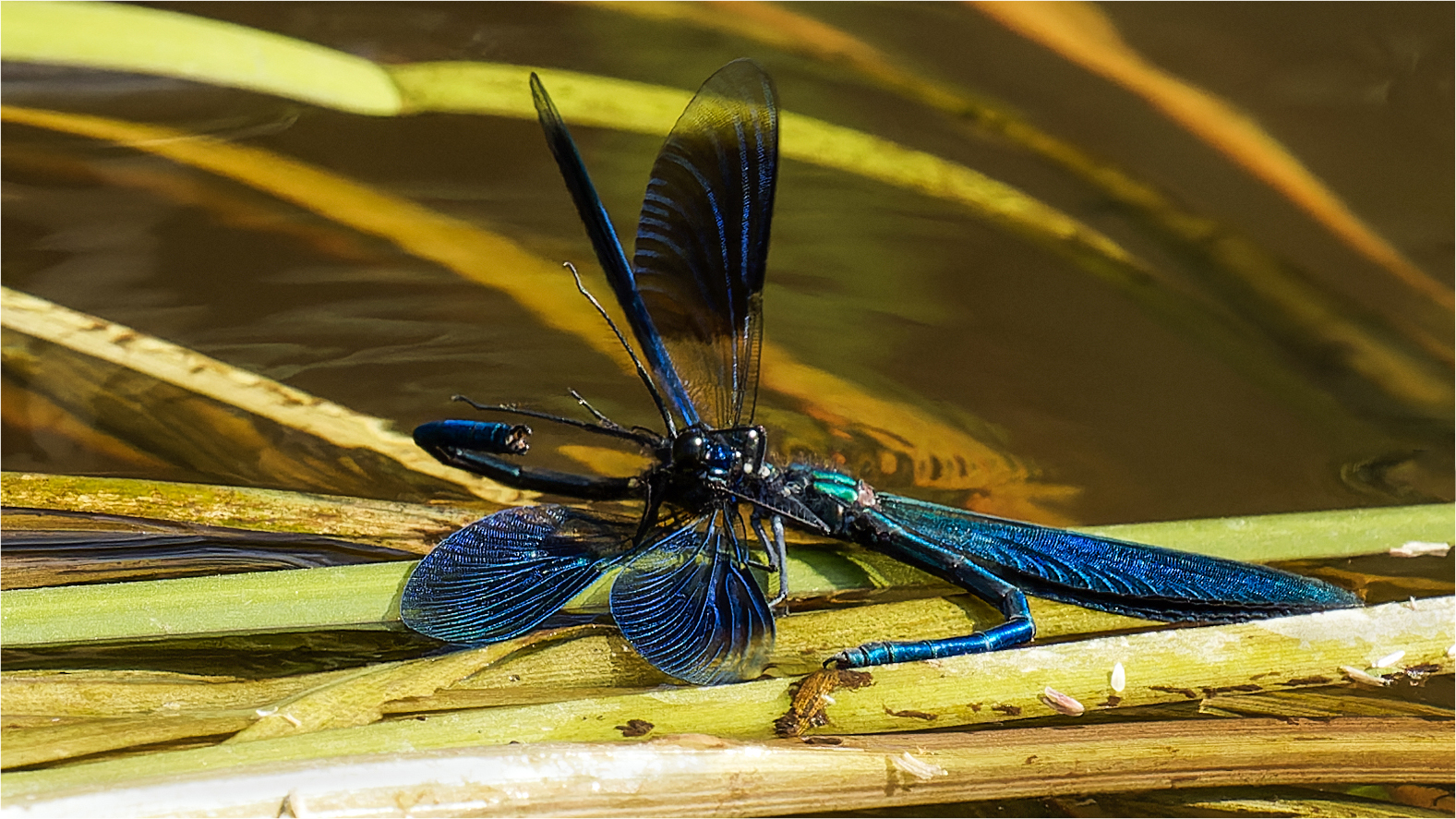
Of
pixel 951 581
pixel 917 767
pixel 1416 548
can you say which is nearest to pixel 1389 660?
pixel 1416 548

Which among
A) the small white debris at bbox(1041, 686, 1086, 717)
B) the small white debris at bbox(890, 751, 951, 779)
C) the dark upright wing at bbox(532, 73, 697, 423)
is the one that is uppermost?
the dark upright wing at bbox(532, 73, 697, 423)

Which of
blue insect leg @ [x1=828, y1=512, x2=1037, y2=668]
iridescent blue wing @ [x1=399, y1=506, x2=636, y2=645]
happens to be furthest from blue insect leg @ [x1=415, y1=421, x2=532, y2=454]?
blue insect leg @ [x1=828, y1=512, x2=1037, y2=668]

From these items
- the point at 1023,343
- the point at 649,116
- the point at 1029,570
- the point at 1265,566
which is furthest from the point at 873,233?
the point at 1265,566

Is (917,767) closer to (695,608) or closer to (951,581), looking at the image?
(695,608)

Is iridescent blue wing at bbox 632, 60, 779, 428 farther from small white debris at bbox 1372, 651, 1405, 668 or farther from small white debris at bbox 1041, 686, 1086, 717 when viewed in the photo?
small white debris at bbox 1372, 651, 1405, 668

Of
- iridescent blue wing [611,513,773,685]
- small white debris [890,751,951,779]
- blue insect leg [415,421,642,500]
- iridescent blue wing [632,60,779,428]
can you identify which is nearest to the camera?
small white debris [890,751,951,779]

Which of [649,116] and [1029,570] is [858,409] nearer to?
[1029,570]
